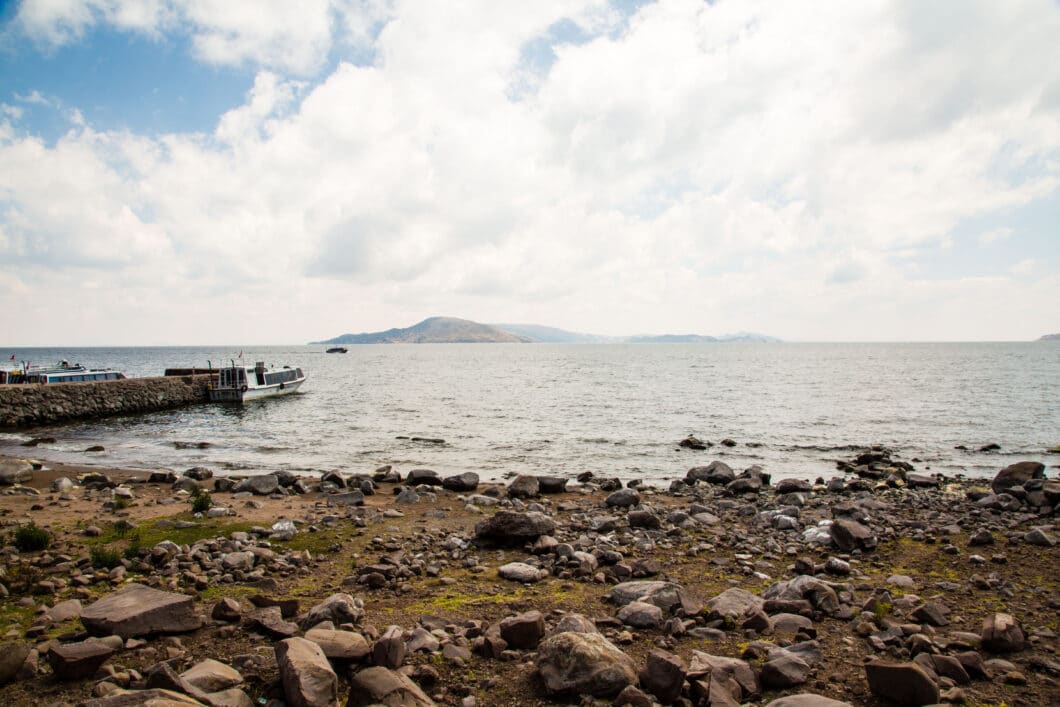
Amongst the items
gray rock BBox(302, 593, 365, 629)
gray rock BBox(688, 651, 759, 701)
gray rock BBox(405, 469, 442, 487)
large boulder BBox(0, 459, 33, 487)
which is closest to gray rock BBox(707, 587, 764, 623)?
gray rock BBox(688, 651, 759, 701)

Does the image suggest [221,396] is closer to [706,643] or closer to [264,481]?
[264,481]

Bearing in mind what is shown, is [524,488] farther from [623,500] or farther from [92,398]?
[92,398]

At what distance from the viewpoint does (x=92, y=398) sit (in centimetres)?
5150

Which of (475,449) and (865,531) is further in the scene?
(475,449)

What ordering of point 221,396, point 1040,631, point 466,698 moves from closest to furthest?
1. point 466,698
2. point 1040,631
3. point 221,396

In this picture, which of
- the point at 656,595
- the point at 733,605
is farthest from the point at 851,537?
the point at 656,595

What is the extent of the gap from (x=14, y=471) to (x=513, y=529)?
69.6ft

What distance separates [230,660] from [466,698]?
298 centimetres

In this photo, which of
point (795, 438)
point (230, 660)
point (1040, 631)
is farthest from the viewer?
point (795, 438)

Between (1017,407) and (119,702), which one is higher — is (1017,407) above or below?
below

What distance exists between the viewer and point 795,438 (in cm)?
3594

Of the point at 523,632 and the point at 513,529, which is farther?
the point at 513,529

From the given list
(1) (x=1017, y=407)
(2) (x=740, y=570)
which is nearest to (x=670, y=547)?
(2) (x=740, y=570)

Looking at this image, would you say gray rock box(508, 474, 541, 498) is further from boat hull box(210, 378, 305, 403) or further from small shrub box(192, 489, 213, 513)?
boat hull box(210, 378, 305, 403)
